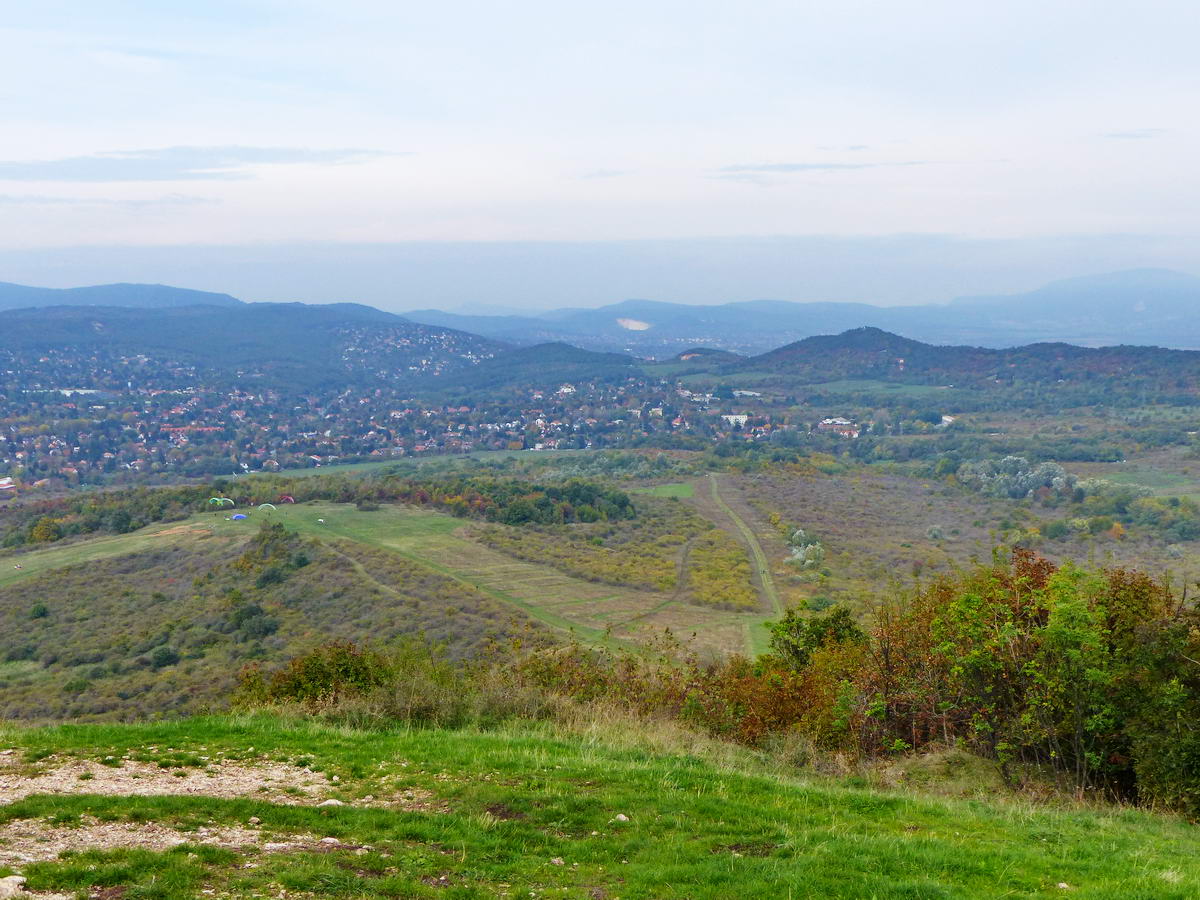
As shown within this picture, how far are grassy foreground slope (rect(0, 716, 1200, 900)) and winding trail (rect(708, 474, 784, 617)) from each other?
27628 mm

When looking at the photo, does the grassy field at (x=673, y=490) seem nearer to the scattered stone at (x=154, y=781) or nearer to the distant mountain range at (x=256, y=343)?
Result: the scattered stone at (x=154, y=781)

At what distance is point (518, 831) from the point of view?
21.0 ft

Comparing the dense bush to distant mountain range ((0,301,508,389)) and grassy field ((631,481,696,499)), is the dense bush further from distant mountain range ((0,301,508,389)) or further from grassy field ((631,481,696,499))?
distant mountain range ((0,301,508,389))

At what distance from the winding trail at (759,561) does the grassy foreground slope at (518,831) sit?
27.6 metres

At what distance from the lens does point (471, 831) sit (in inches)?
249

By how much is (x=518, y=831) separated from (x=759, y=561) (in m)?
39.7

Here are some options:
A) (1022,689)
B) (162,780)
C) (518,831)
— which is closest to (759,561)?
(1022,689)

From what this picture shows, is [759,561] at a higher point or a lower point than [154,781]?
lower

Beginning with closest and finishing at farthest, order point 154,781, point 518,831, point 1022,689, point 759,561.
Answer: point 518,831 < point 154,781 < point 1022,689 < point 759,561

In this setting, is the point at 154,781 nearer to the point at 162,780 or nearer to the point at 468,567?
the point at 162,780

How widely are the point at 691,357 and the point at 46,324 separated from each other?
4855 inches

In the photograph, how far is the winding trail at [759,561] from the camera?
37.0 metres

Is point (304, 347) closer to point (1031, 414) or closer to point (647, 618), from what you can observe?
point (1031, 414)

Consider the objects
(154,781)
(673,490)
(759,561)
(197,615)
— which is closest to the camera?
(154,781)
